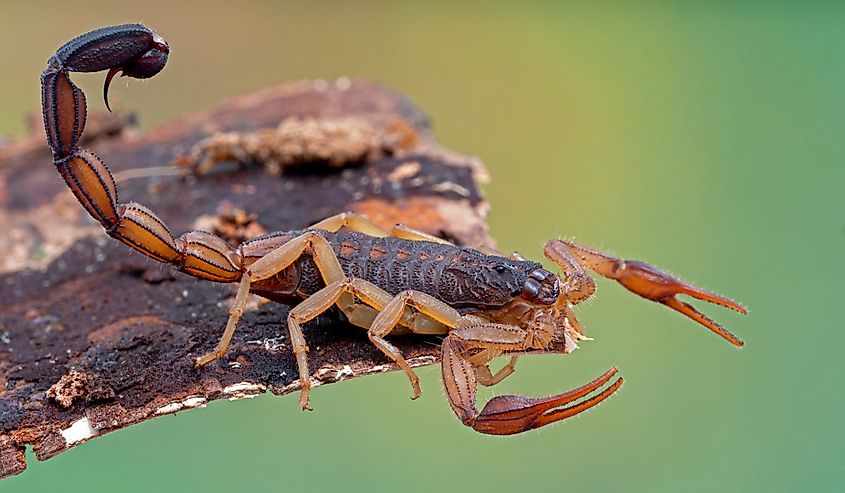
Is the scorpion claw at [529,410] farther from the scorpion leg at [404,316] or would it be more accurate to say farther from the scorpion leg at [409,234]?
the scorpion leg at [409,234]

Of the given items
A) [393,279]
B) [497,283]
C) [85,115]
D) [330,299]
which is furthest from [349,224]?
[85,115]

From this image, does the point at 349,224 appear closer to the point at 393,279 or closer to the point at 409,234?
the point at 409,234

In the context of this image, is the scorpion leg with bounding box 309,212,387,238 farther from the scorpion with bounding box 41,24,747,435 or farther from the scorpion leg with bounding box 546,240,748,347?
the scorpion leg with bounding box 546,240,748,347

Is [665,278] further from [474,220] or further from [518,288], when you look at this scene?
[474,220]

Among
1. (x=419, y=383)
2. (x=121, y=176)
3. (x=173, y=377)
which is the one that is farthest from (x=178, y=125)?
(x=419, y=383)

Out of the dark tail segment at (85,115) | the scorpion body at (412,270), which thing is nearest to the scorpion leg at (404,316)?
the scorpion body at (412,270)

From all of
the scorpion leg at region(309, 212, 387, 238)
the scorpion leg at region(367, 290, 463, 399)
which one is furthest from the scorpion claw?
the scorpion leg at region(309, 212, 387, 238)
